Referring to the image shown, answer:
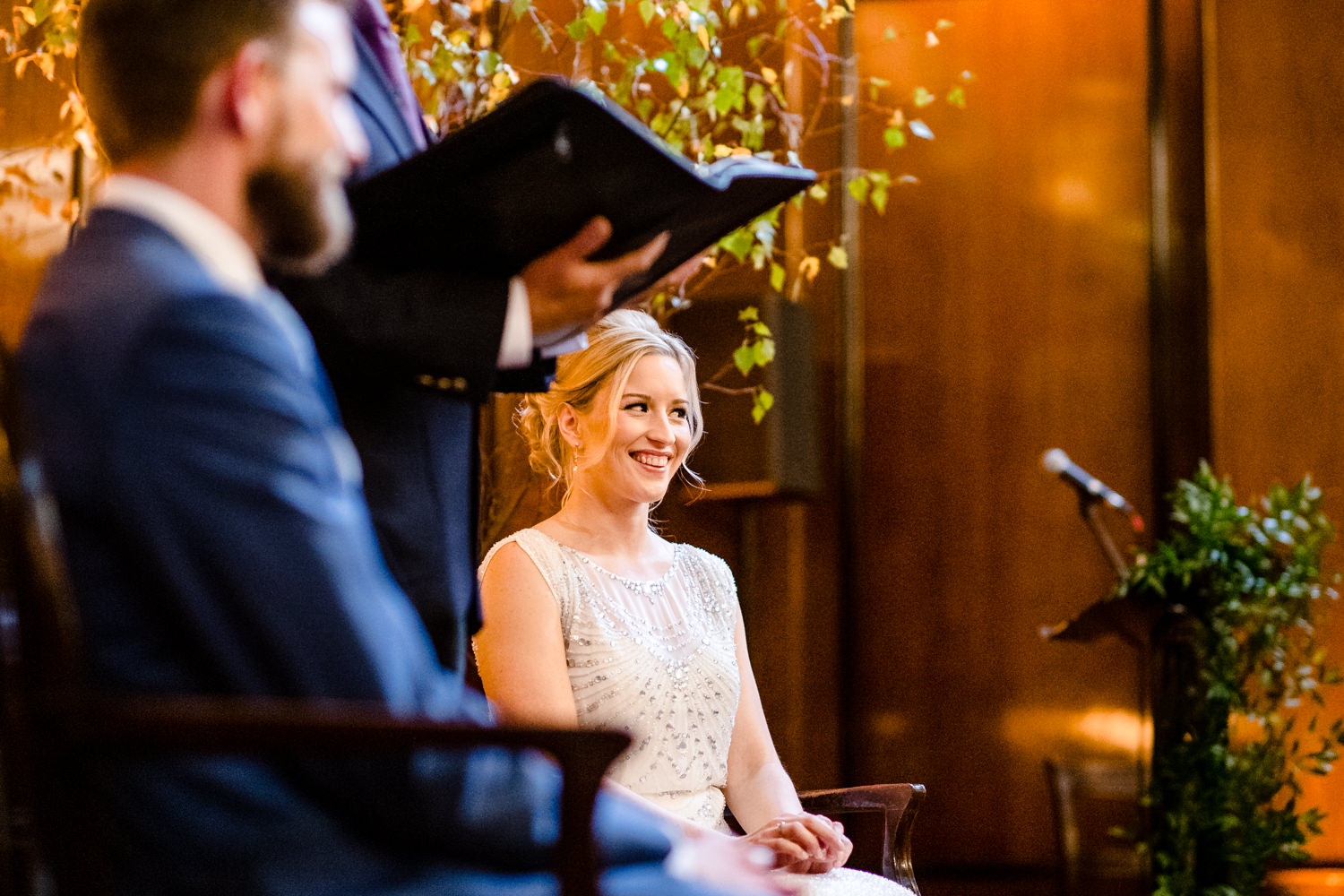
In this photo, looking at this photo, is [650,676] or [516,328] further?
[650,676]

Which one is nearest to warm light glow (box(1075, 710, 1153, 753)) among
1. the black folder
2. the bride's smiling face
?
the bride's smiling face

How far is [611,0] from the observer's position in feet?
9.43

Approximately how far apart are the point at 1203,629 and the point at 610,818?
9.29 ft

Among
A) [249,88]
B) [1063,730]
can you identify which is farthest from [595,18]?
[1063,730]

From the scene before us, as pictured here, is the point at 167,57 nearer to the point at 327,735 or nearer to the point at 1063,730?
the point at 327,735

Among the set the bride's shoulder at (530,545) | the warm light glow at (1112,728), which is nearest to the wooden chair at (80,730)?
the bride's shoulder at (530,545)

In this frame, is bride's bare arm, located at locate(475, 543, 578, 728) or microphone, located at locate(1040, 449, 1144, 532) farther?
microphone, located at locate(1040, 449, 1144, 532)

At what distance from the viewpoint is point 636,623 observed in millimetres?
2482

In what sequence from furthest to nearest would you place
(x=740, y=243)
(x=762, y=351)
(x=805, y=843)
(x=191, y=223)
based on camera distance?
1. (x=762, y=351)
2. (x=740, y=243)
3. (x=805, y=843)
4. (x=191, y=223)

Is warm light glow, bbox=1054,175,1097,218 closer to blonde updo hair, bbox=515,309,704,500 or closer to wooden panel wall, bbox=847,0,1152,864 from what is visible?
wooden panel wall, bbox=847,0,1152,864

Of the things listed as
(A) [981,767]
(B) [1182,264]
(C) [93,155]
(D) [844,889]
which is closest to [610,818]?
(D) [844,889]

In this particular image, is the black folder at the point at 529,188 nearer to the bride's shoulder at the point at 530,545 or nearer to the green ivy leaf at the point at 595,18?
the bride's shoulder at the point at 530,545

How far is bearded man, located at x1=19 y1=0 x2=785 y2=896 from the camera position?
2.77 ft

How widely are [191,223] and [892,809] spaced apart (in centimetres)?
172
